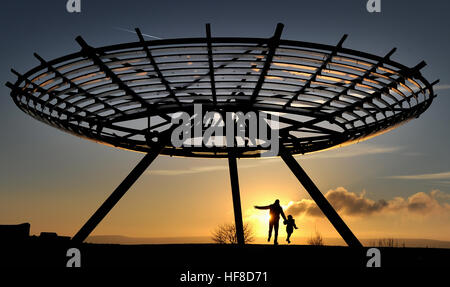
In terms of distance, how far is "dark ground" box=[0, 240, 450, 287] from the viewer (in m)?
15.0

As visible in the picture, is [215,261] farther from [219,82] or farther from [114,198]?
[114,198]

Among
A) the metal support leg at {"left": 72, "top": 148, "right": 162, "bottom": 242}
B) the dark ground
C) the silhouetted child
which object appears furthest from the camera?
the silhouetted child

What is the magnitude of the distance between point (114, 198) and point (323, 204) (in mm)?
11021

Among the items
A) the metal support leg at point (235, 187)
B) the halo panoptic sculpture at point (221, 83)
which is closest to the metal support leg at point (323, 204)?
the halo panoptic sculpture at point (221, 83)

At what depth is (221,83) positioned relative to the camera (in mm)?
22031

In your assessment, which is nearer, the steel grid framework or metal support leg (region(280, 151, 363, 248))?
the steel grid framework

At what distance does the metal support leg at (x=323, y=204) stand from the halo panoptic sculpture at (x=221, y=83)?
54 millimetres

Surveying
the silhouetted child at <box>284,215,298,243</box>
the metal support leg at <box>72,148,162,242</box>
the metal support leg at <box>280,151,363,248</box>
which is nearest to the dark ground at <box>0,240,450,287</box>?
the metal support leg at <box>280,151,363,248</box>

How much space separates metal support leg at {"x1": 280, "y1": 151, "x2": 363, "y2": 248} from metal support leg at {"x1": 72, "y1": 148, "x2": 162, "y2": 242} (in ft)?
25.0

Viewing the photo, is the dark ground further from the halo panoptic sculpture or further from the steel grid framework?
the steel grid framework

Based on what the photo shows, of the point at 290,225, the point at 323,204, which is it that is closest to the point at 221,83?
the point at 323,204
